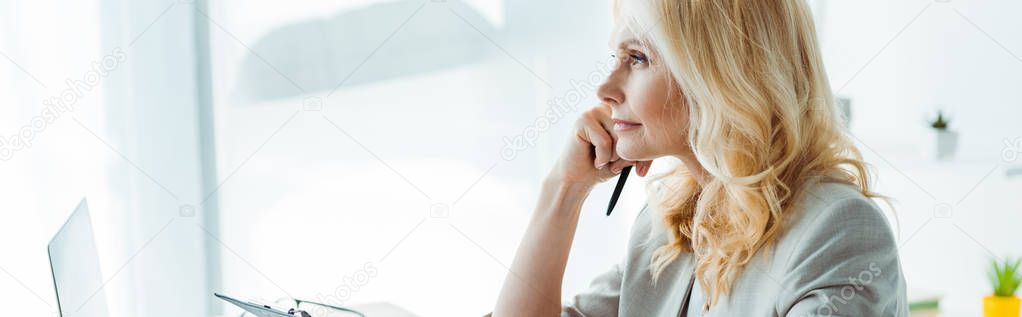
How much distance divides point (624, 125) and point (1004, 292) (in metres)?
1.63

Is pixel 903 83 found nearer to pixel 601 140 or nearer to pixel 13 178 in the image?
pixel 601 140

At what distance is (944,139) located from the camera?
2477 millimetres

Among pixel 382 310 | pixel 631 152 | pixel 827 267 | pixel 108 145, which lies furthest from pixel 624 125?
pixel 108 145

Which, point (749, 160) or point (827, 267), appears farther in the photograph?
point (749, 160)

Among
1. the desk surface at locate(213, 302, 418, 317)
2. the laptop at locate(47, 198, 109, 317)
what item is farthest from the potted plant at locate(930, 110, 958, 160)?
the laptop at locate(47, 198, 109, 317)

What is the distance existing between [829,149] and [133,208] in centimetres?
178

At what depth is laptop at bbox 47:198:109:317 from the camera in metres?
1.10

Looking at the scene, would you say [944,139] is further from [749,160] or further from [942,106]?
[749,160]

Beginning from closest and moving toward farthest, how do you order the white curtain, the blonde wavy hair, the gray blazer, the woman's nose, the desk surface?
1. the gray blazer
2. the blonde wavy hair
3. the woman's nose
4. the desk surface
5. the white curtain

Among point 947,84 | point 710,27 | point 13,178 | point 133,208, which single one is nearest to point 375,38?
point 133,208

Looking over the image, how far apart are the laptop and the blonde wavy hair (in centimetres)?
84

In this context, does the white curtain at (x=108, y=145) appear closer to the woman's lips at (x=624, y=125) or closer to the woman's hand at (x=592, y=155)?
the woman's hand at (x=592, y=155)

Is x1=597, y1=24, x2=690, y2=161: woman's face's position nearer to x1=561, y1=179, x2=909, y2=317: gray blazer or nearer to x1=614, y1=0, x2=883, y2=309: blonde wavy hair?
x1=614, y1=0, x2=883, y2=309: blonde wavy hair

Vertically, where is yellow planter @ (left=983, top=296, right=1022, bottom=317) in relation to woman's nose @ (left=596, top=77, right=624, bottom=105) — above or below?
below
